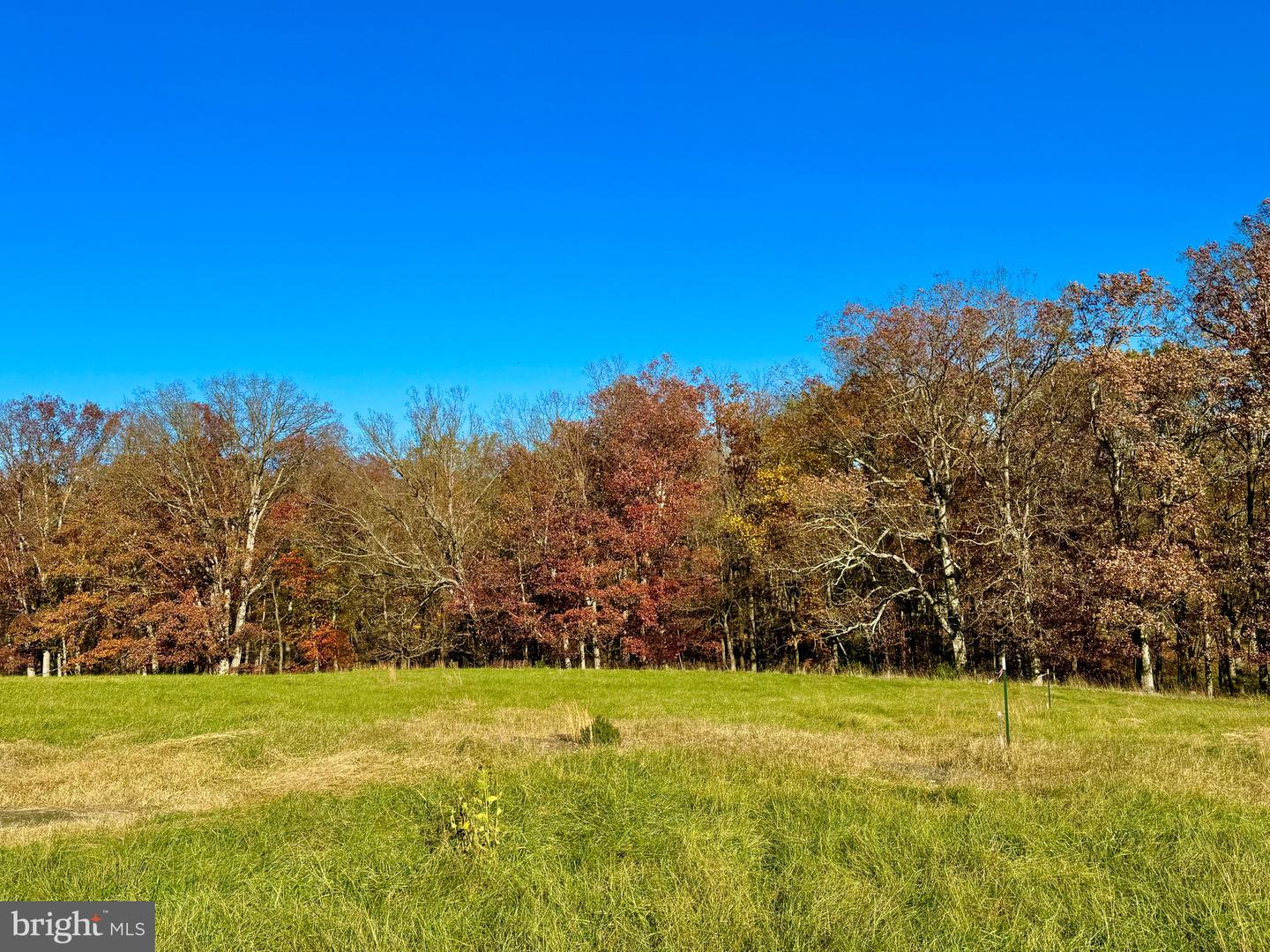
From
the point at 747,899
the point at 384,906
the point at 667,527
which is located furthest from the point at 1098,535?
the point at 384,906

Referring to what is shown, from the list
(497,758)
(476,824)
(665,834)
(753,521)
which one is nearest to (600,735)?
(497,758)

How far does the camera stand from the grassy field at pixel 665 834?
464 centimetres

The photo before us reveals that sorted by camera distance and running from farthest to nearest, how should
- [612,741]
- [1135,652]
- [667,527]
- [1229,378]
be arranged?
1. [667,527]
2. [1135,652]
3. [1229,378]
4. [612,741]

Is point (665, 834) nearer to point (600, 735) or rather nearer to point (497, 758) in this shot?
point (497, 758)

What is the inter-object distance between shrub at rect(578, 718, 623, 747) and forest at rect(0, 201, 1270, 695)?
13978 mm

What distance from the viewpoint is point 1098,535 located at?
23.1 metres

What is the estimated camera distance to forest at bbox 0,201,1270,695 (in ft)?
68.1

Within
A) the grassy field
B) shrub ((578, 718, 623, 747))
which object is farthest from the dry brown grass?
shrub ((578, 718, 623, 747))

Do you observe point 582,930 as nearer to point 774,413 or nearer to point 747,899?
point 747,899

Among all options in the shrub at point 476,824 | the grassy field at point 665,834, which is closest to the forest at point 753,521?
the grassy field at point 665,834

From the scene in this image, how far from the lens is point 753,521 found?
31375 millimetres

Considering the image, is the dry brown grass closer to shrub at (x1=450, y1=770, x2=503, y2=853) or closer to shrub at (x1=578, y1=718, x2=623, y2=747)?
shrub at (x1=578, y1=718, x2=623, y2=747)

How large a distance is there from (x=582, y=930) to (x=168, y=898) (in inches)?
107

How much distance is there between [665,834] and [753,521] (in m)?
25.6
